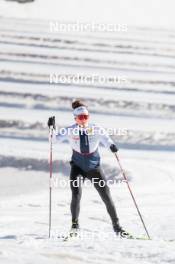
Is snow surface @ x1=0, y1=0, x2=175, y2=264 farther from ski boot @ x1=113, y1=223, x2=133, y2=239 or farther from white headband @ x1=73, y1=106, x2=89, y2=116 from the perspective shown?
white headband @ x1=73, y1=106, x2=89, y2=116

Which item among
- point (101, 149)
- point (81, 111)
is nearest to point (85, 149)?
point (81, 111)

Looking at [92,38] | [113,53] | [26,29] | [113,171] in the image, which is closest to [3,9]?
[26,29]

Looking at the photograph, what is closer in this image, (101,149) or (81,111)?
(81,111)

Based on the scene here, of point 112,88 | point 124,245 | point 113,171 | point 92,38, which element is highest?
point 92,38

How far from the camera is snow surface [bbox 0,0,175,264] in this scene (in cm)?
488

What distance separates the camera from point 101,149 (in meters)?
10.8

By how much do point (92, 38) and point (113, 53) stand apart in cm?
411

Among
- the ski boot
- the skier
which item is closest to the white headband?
the skier

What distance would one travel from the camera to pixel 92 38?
84.4ft

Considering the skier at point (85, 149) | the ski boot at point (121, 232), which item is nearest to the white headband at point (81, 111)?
the skier at point (85, 149)

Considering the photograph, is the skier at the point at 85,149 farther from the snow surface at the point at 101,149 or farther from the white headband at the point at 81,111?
the snow surface at the point at 101,149

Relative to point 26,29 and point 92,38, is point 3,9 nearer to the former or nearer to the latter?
point 26,29

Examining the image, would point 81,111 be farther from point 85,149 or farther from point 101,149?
point 101,149

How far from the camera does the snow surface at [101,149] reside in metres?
4.88
